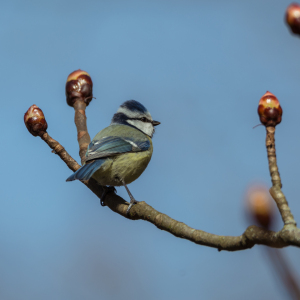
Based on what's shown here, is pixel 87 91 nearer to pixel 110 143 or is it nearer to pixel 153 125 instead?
pixel 110 143

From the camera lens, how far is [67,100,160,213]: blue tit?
9.45 feet

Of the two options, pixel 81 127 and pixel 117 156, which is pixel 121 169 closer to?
pixel 117 156

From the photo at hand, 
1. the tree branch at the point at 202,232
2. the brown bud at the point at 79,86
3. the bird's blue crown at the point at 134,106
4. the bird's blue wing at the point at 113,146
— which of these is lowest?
the tree branch at the point at 202,232

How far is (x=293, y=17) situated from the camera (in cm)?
83

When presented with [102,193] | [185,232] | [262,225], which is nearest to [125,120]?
[102,193]

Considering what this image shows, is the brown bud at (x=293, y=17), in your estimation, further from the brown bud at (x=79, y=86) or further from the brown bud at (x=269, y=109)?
the brown bud at (x=79, y=86)

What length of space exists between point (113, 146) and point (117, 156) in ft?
0.34

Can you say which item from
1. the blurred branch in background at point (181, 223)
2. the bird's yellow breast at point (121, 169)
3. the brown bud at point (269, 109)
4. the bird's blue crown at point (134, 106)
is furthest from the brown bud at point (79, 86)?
the brown bud at point (269, 109)

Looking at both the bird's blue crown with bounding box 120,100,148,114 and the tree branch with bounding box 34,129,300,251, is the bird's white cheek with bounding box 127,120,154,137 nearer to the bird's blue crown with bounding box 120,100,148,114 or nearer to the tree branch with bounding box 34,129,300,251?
the bird's blue crown with bounding box 120,100,148,114

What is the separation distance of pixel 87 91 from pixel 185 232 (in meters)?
1.36

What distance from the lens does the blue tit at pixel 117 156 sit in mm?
2879

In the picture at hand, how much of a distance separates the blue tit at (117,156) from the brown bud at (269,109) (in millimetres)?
1509

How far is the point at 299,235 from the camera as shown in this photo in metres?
1.09

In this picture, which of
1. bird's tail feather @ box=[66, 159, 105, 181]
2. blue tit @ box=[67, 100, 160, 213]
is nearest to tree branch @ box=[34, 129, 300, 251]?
Result: bird's tail feather @ box=[66, 159, 105, 181]
